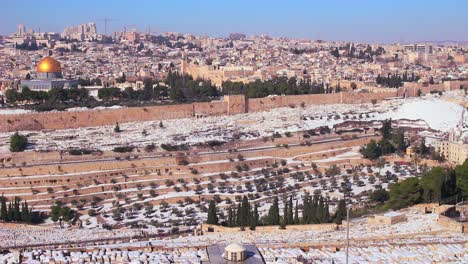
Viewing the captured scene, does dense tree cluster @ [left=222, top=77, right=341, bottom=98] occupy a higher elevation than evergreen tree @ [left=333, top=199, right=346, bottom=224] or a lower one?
higher

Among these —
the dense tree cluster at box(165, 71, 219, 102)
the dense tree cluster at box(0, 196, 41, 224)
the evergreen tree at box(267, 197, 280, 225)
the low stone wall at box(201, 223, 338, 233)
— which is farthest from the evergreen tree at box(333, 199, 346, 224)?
the dense tree cluster at box(165, 71, 219, 102)

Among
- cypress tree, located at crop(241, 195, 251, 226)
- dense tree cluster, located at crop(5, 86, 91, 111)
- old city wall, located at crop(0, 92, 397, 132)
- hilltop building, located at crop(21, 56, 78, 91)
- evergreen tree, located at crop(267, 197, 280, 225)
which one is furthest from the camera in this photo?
hilltop building, located at crop(21, 56, 78, 91)

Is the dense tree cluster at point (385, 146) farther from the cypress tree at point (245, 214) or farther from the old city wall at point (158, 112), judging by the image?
the cypress tree at point (245, 214)

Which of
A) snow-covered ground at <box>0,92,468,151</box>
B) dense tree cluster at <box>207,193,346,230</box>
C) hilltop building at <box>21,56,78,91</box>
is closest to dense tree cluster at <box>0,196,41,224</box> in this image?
dense tree cluster at <box>207,193,346,230</box>

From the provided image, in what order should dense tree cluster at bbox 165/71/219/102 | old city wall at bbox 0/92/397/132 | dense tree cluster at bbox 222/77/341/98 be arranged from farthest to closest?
dense tree cluster at bbox 222/77/341/98, dense tree cluster at bbox 165/71/219/102, old city wall at bbox 0/92/397/132

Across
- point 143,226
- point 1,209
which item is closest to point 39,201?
point 1,209

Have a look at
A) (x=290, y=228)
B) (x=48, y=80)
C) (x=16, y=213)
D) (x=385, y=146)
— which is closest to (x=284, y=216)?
(x=290, y=228)

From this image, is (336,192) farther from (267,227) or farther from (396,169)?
(267,227)

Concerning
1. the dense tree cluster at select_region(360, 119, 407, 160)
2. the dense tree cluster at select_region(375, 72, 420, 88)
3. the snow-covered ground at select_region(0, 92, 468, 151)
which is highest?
the dense tree cluster at select_region(375, 72, 420, 88)

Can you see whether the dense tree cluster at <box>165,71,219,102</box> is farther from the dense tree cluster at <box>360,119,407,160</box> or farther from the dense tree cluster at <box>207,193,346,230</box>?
the dense tree cluster at <box>207,193,346,230</box>

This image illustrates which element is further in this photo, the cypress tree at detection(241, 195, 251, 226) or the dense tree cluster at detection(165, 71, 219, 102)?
the dense tree cluster at detection(165, 71, 219, 102)
